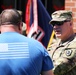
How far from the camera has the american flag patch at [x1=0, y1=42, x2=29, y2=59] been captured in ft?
10.1

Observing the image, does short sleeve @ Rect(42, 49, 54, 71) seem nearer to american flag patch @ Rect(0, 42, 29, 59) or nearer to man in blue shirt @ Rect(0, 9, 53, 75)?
man in blue shirt @ Rect(0, 9, 53, 75)

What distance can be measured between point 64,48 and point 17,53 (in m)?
1.01

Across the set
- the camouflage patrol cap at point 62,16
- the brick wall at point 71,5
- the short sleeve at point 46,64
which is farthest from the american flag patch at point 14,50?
the brick wall at point 71,5

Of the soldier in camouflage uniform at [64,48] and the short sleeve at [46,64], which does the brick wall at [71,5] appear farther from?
the short sleeve at [46,64]

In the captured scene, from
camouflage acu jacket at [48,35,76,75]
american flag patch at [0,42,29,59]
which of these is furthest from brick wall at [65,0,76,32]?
american flag patch at [0,42,29,59]

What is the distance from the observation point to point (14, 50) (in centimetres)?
311

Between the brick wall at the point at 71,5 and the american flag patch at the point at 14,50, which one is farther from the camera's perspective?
the brick wall at the point at 71,5

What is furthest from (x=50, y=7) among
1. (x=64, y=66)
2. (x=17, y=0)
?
(x=64, y=66)

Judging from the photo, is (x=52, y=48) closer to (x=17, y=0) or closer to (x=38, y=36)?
(x=38, y=36)

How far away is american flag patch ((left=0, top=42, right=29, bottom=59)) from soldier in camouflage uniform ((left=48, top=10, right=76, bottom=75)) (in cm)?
83

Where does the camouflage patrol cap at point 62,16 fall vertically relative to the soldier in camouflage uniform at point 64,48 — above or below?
above

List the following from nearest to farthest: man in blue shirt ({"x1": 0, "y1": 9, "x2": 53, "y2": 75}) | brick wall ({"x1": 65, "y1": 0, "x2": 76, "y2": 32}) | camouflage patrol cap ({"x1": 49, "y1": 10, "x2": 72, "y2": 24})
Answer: man in blue shirt ({"x1": 0, "y1": 9, "x2": 53, "y2": 75}), camouflage patrol cap ({"x1": 49, "y1": 10, "x2": 72, "y2": 24}), brick wall ({"x1": 65, "y1": 0, "x2": 76, "y2": 32})

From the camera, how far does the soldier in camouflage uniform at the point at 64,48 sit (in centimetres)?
385

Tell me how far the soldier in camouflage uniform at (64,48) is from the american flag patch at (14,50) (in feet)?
2.71
